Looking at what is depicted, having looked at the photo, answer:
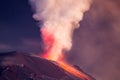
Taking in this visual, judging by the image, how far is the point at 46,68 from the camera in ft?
604

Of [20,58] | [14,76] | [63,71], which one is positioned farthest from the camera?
[20,58]

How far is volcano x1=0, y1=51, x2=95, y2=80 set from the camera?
172 m

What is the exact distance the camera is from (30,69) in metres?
182

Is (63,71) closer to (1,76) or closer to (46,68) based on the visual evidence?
(46,68)

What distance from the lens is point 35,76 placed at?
564 ft

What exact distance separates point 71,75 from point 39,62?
17.4m

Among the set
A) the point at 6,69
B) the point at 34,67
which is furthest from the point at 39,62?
the point at 6,69

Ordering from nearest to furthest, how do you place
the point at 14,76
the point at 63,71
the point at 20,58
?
1. the point at 14,76
2. the point at 63,71
3. the point at 20,58

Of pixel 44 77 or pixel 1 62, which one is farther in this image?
Answer: pixel 1 62

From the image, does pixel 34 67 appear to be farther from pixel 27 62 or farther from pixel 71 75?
pixel 71 75

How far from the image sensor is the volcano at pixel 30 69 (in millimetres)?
172125

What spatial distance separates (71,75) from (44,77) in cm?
1412

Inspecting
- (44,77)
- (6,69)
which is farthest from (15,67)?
(44,77)

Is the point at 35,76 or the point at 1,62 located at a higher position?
the point at 1,62
